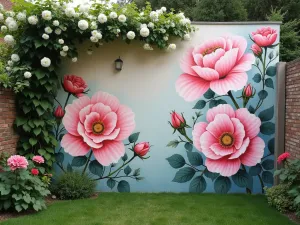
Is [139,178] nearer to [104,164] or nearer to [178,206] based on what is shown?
[104,164]

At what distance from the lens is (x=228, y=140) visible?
527cm

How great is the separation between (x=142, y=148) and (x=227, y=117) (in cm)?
153

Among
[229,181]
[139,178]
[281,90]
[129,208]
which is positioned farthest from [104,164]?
[281,90]

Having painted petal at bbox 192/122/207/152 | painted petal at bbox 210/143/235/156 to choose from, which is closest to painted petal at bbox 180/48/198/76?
painted petal at bbox 192/122/207/152

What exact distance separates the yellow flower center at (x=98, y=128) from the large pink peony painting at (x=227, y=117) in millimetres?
1209

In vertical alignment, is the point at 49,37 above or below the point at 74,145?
above

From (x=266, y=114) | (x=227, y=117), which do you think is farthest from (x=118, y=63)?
(x=266, y=114)

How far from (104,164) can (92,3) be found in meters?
2.66

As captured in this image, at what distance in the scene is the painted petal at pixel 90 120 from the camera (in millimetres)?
5395

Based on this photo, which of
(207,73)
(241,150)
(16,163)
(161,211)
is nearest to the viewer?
(16,163)

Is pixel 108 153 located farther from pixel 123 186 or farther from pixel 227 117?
pixel 227 117

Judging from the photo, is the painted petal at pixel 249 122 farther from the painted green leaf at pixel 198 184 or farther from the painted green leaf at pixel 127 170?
the painted green leaf at pixel 127 170

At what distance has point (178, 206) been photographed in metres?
4.50

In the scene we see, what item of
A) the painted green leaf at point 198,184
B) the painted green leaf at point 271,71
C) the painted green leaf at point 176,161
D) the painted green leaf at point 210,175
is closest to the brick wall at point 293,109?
the painted green leaf at point 271,71
